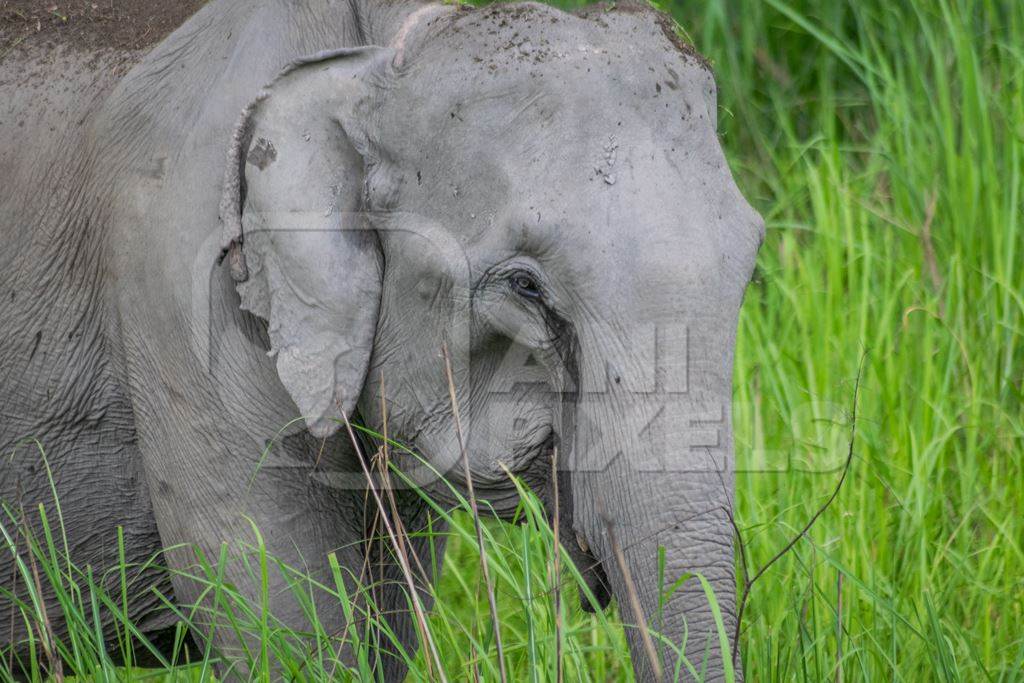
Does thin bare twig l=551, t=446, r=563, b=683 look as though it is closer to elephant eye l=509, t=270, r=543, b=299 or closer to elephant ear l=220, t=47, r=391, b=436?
elephant eye l=509, t=270, r=543, b=299

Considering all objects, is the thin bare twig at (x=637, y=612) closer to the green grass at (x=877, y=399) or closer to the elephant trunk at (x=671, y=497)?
the elephant trunk at (x=671, y=497)

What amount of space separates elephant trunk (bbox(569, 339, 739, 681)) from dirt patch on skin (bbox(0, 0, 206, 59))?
1132 mm

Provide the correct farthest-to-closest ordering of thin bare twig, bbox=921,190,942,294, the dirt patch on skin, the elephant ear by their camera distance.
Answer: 1. thin bare twig, bbox=921,190,942,294
2. the dirt patch on skin
3. the elephant ear

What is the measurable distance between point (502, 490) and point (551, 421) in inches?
6.6

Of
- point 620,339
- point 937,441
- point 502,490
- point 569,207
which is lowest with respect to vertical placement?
point 937,441

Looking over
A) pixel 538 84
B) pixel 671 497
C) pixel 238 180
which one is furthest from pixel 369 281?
pixel 671 497

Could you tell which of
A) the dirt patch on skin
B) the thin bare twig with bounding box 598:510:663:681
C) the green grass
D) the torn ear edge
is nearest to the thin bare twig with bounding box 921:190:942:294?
the green grass

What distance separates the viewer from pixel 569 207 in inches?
83.1

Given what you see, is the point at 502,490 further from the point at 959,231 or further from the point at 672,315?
the point at 959,231

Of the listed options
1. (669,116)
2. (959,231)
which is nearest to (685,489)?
(669,116)

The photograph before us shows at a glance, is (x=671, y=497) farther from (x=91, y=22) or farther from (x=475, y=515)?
(x=91, y=22)

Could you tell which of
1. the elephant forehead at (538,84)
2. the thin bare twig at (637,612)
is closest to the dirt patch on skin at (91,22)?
the elephant forehead at (538,84)

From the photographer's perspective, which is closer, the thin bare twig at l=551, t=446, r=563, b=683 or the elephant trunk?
the thin bare twig at l=551, t=446, r=563, b=683

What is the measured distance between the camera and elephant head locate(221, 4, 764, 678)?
2090 mm
